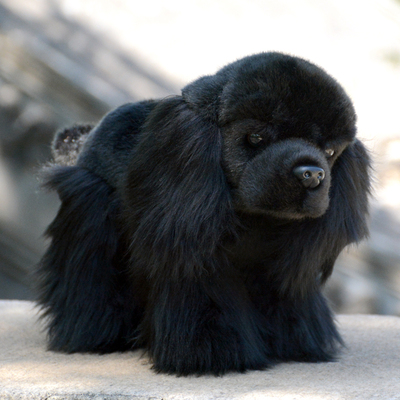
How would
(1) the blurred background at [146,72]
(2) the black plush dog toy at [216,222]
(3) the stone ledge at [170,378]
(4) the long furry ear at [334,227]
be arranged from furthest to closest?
1. (1) the blurred background at [146,72]
2. (4) the long furry ear at [334,227]
3. (2) the black plush dog toy at [216,222]
4. (3) the stone ledge at [170,378]

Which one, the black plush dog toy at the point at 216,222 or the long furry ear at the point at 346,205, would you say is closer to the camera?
the black plush dog toy at the point at 216,222

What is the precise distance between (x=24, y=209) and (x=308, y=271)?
2508 mm

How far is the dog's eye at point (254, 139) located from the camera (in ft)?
4.89

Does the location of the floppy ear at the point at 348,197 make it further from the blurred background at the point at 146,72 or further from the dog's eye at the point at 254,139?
the blurred background at the point at 146,72

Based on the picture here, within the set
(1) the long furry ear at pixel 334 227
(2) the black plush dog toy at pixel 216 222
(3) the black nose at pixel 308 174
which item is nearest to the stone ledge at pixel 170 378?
(2) the black plush dog toy at pixel 216 222

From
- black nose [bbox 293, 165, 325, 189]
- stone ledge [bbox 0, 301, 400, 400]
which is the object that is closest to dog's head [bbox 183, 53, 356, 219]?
black nose [bbox 293, 165, 325, 189]

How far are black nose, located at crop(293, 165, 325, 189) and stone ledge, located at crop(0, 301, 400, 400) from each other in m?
0.46

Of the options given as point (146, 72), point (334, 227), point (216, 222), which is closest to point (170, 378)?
point (216, 222)

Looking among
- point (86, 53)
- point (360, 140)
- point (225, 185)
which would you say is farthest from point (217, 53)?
point (225, 185)

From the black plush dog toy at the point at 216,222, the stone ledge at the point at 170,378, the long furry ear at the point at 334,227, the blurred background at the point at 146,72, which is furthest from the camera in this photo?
the blurred background at the point at 146,72

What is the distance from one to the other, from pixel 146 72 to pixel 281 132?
279 centimetres

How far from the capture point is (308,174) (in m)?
1.42

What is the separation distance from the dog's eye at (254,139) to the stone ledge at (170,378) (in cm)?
56

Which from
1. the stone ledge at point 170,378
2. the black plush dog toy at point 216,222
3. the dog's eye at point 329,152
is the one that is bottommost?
the stone ledge at point 170,378
